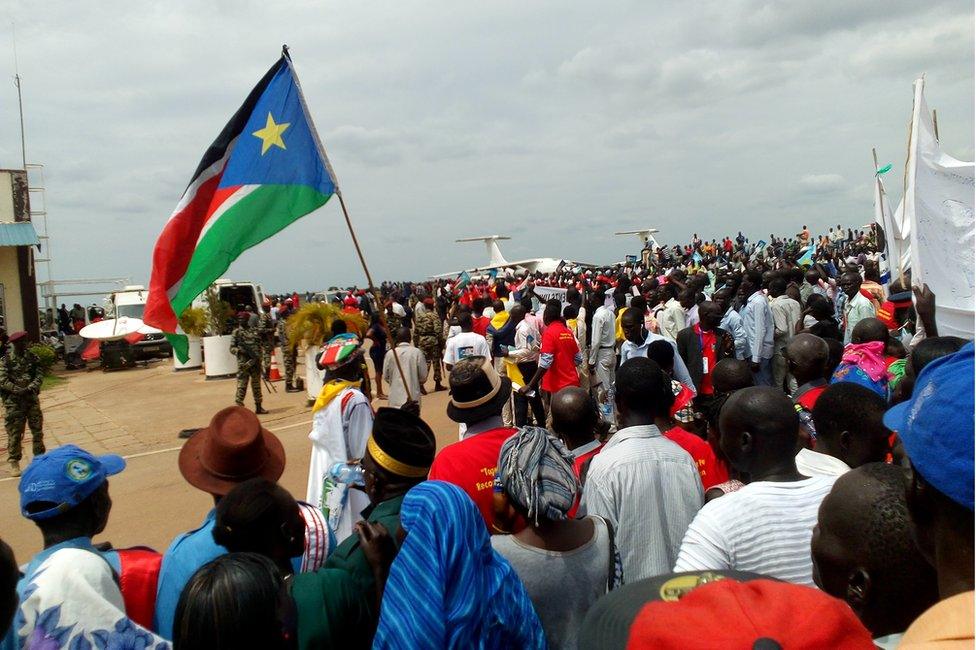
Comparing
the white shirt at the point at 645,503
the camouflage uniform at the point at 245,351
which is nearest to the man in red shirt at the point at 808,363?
the white shirt at the point at 645,503

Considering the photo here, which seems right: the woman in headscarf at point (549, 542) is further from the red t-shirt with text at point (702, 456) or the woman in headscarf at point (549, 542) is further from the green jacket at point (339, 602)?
the red t-shirt with text at point (702, 456)

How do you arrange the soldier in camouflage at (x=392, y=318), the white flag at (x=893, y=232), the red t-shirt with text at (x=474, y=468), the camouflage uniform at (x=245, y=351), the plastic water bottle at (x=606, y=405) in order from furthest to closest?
1. the soldier in camouflage at (x=392, y=318)
2. the camouflage uniform at (x=245, y=351)
3. the plastic water bottle at (x=606, y=405)
4. the white flag at (x=893, y=232)
5. the red t-shirt with text at (x=474, y=468)

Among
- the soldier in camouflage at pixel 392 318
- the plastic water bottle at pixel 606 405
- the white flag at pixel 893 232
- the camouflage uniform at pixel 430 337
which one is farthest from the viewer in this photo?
the soldier in camouflage at pixel 392 318

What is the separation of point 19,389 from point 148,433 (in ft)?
10.0

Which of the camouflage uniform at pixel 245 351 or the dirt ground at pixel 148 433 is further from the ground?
the camouflage uniform at pixel 245 351

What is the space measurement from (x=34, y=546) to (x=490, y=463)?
220 inches

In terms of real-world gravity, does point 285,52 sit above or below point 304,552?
above

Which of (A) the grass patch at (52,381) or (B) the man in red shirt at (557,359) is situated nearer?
(B) the man in red shirt at (557,359)

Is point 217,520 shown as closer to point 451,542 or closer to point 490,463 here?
point 451,542

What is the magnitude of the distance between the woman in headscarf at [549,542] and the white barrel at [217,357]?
1661 cm

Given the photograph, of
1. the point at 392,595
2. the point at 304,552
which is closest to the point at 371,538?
the point at 392,595

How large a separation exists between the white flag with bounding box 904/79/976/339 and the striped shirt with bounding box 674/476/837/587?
2902mm

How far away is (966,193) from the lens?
15.9 feet

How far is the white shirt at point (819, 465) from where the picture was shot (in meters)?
2.83
